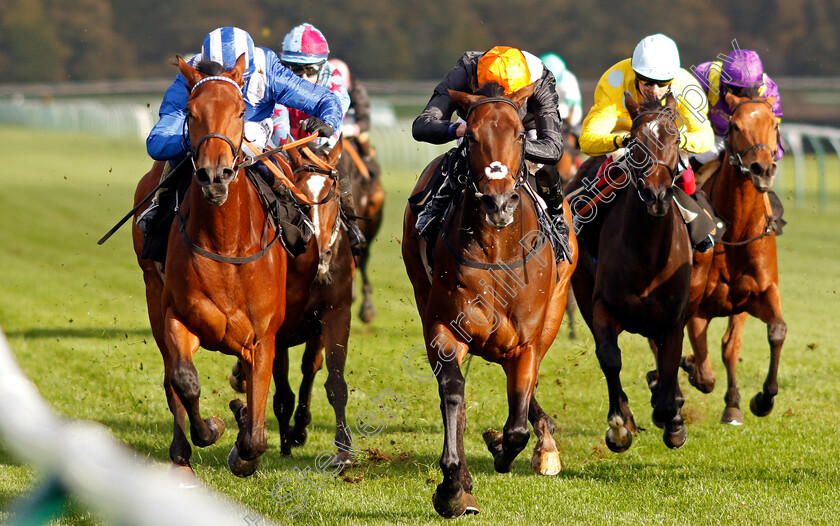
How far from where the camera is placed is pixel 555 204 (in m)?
5.36

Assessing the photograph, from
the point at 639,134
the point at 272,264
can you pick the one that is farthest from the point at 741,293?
the point at 272,264

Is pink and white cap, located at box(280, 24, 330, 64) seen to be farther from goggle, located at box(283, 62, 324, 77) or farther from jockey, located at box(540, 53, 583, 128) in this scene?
jockey, located at box(540, 53, 583, 128)

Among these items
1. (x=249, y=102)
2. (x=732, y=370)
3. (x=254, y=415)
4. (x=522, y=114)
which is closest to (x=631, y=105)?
(x=522, y=114)

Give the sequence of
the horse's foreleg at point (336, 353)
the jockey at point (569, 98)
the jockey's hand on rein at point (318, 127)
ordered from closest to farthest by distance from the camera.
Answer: the jockey's hand on rein at point (318, 127) → the horse's foreleg at point (336, 353) → the jockey at point (569, 98)

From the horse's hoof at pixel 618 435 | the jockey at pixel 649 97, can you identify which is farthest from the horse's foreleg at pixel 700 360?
the horse's hoof at pixel 618 435

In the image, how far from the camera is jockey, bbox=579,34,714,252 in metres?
5.80

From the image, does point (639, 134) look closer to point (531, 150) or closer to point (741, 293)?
point (531, 150)

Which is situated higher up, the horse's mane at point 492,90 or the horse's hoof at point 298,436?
the horse's mane at point 492,90

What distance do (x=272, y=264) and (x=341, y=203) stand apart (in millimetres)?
1349

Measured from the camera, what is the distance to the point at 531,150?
4.64m

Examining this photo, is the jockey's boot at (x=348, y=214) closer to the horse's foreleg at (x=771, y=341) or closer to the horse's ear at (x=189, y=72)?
the horse's ear at (x=189, y=72)

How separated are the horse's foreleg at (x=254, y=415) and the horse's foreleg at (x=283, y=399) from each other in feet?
2.99

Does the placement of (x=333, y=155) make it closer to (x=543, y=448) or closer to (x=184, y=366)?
(x=184, y=366)

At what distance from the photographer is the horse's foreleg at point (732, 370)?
6770 millimetres
